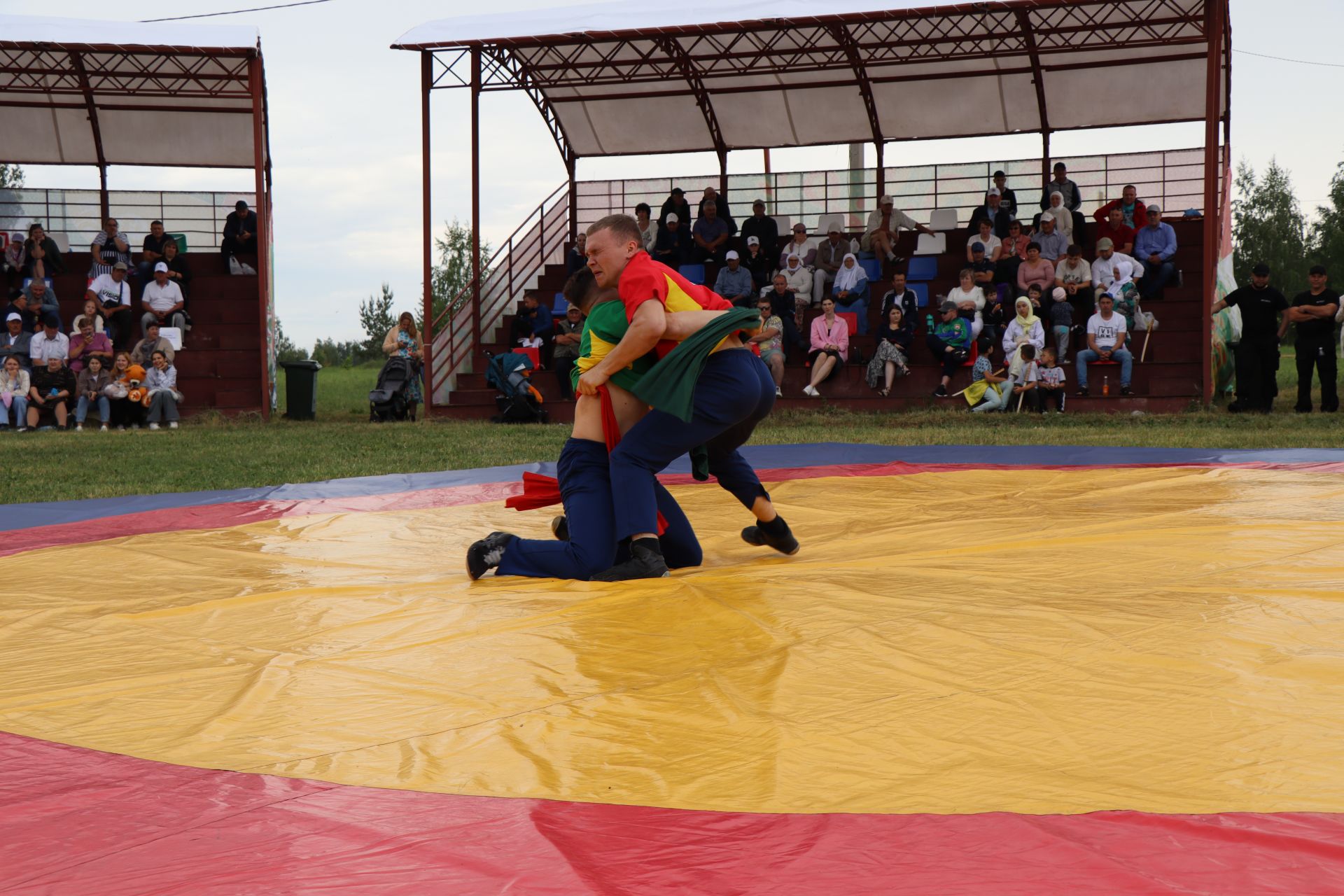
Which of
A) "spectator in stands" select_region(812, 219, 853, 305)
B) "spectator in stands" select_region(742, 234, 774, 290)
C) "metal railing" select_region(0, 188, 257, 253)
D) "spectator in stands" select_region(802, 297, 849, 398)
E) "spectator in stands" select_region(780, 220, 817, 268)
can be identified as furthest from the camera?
"metal railing" select_region(0, 188, 257, 253)

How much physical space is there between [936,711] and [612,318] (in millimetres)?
1933

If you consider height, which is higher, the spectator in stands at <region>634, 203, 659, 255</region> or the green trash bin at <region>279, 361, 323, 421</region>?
the spectator in stands at <region>634, 203, 659, 255</region>

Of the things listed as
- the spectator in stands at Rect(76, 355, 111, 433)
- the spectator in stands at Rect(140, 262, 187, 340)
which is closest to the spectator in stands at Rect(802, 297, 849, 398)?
the spectator in stands at Rect(76, 355, 111, 433)

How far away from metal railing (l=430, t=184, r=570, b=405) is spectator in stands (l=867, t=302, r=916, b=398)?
4.86 meters

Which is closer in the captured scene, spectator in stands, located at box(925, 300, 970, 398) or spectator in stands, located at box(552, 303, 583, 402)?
spectator in stands, located at box(925, 300, 970, 398)

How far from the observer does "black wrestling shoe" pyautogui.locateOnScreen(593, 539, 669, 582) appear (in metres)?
3.64

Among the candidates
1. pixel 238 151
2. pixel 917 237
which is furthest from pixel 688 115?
pixel 238 151

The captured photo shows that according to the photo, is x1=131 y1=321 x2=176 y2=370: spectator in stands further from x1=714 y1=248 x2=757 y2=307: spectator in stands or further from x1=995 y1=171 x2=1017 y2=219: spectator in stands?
x1=995 y1=171 x2=1017 y2=219: spectator in stands

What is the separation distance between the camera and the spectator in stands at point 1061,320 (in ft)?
41.0

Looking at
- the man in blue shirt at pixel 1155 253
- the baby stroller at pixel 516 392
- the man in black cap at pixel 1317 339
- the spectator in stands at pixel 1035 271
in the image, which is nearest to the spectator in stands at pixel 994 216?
the spectator in stands at pixel 1035 271

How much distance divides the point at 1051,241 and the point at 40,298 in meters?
12.0

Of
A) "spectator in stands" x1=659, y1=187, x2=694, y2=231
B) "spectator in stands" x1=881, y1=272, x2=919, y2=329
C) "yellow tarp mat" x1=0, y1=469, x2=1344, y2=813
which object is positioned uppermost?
"spectator in stands" x1=659, y1=187, x2=694, y2=231

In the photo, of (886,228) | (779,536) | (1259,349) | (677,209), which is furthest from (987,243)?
(779,536)

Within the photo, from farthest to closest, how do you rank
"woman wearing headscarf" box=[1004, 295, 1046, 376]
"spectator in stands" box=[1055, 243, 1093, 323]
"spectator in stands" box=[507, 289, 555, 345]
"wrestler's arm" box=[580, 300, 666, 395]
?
"spectator in stands" box=[507, 289, 555, 345] < "spectator in stands" box=[1055, 243, 1093, 323] < "woman wearing headscarf" box=[1004, 295, 1046, 376] < "wrestler's arm" box=[580, 300, 666, 395]
